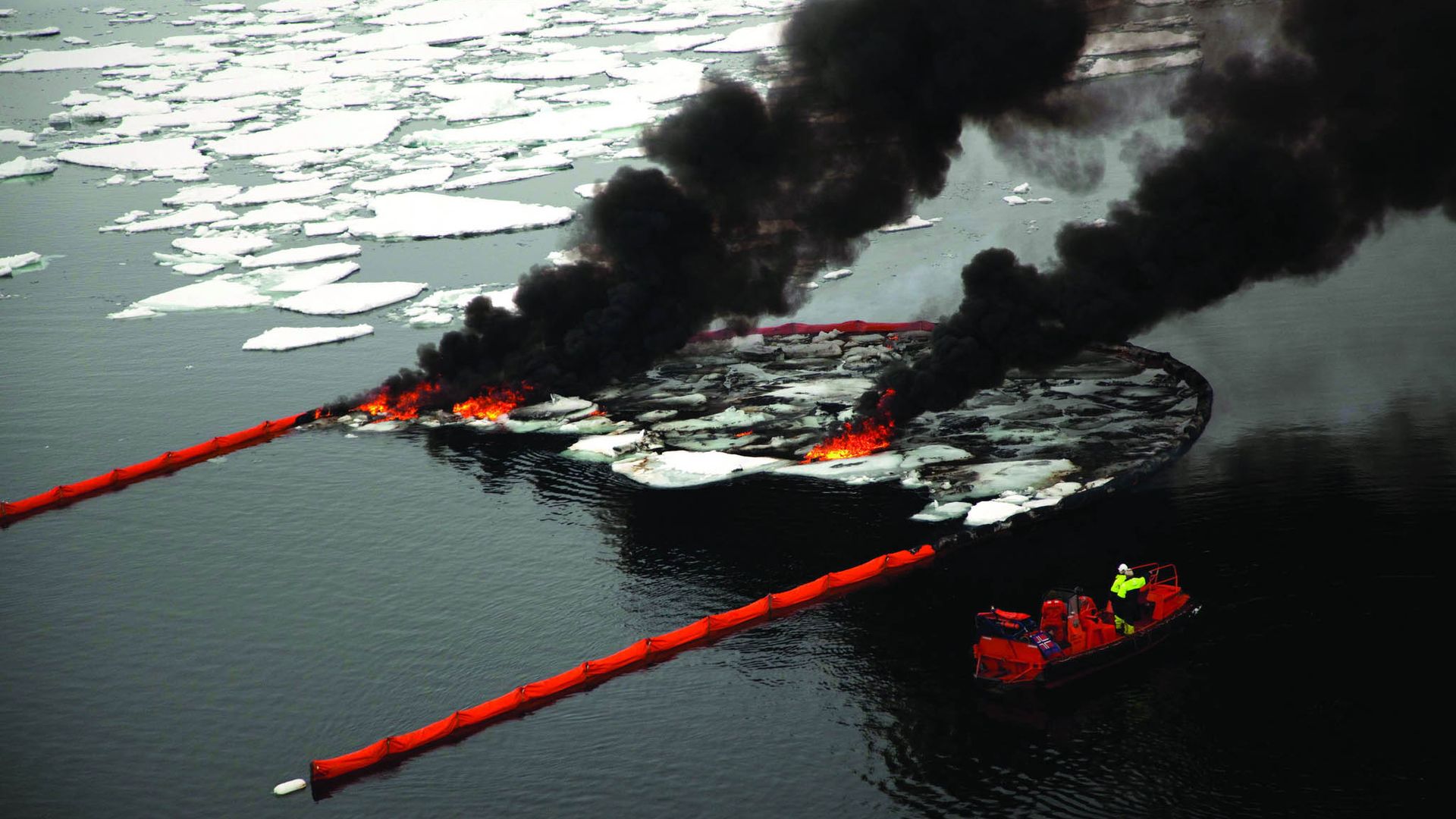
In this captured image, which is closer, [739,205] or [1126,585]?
[1126,585]

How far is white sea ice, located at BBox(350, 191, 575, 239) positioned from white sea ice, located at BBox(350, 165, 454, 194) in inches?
31.3

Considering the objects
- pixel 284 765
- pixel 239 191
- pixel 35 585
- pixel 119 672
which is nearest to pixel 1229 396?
pixel 284 765

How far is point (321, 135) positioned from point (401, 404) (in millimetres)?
40825

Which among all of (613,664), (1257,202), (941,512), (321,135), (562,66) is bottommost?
(941,512)

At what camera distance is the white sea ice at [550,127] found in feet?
254

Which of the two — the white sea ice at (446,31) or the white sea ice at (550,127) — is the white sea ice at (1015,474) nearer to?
the white sea ice at (550,127)

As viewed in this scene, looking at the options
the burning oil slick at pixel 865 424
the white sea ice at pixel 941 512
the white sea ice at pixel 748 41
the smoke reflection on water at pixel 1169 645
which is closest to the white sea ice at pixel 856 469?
the burning oil slick at pixel 865 424

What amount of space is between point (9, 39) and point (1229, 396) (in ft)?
374

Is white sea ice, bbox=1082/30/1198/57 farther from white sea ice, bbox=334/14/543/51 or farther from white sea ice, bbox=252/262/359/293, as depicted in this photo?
white sea ice, bbox=334/14/543/51

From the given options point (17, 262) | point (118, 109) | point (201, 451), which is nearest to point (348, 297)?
point (201, 451)

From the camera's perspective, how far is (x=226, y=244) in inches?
2606

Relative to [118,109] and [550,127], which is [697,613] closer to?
[550,127]

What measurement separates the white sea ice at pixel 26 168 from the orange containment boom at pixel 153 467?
142 ft

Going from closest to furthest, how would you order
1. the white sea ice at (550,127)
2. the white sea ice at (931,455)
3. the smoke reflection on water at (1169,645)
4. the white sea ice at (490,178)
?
the smoke reflection on water at (1169,645), the white sea ice at (931,455), the white sea ice at (490,178), the white sea ice at (550,127)
